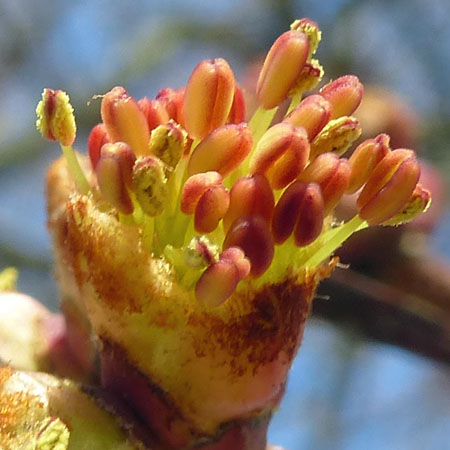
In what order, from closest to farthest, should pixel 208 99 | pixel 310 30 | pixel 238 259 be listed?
pixel 238 259
pixel 208 99
pixel 310 30

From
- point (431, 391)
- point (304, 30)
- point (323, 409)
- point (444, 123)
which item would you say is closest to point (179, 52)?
point (444, 123)

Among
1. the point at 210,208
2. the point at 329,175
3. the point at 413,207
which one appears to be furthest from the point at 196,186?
the point at 413,207

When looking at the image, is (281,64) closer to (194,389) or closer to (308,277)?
(308,277)

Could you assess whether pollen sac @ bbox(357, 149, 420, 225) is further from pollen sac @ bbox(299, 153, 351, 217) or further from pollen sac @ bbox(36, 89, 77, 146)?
pollen sac @ bbox(36, 89, 77, 146)

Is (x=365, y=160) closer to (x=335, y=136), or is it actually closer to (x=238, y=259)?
(x=335, y=136)

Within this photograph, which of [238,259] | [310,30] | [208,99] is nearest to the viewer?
[238,259]

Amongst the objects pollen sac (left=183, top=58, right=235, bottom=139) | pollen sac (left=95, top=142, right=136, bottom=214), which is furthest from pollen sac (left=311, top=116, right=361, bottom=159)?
pollen sac (left=95, top=142, right=136, bottom=214)

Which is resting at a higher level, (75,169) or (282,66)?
(282,66)

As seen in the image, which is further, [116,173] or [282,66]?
[282,66]
